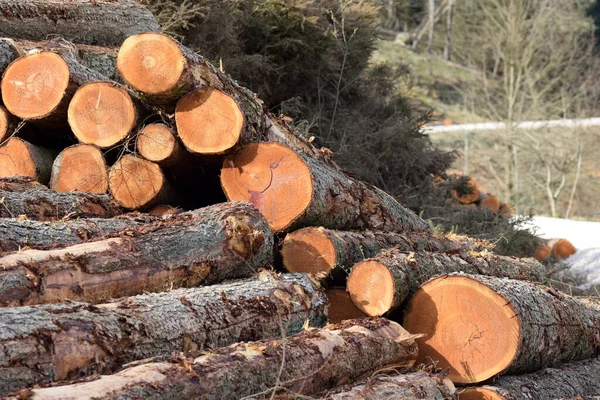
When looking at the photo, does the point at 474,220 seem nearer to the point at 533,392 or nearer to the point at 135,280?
the point at 533,392

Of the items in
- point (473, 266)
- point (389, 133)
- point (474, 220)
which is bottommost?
Answer: point (474, 220)

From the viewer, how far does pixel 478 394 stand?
3.96 meters

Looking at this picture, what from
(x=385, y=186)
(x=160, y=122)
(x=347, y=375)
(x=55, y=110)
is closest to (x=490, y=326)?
(x=347, y=375)

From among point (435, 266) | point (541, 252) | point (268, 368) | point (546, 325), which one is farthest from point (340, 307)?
point (541, 252)

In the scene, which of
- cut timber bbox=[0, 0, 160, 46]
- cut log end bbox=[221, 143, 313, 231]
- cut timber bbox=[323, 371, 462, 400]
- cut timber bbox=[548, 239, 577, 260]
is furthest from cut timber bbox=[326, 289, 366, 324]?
cut timber bbox=[548, 239, 577, 260]

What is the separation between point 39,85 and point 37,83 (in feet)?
0.07

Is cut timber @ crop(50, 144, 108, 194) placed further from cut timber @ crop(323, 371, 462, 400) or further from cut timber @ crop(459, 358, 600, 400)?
cut timber @ crop(459, 358, 600, 400)

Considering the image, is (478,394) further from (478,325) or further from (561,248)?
(561,248)

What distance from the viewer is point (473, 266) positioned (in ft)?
17.1

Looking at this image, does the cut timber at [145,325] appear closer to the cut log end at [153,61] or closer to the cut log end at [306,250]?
the cut log end at [306,250]

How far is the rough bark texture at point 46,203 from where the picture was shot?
172 inches

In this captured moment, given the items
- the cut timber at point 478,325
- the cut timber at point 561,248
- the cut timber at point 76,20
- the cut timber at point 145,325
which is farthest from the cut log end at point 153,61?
the cut timber at point 561,248

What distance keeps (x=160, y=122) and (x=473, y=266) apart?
7.45ft

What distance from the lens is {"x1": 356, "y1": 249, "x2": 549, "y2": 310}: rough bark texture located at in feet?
13.7
